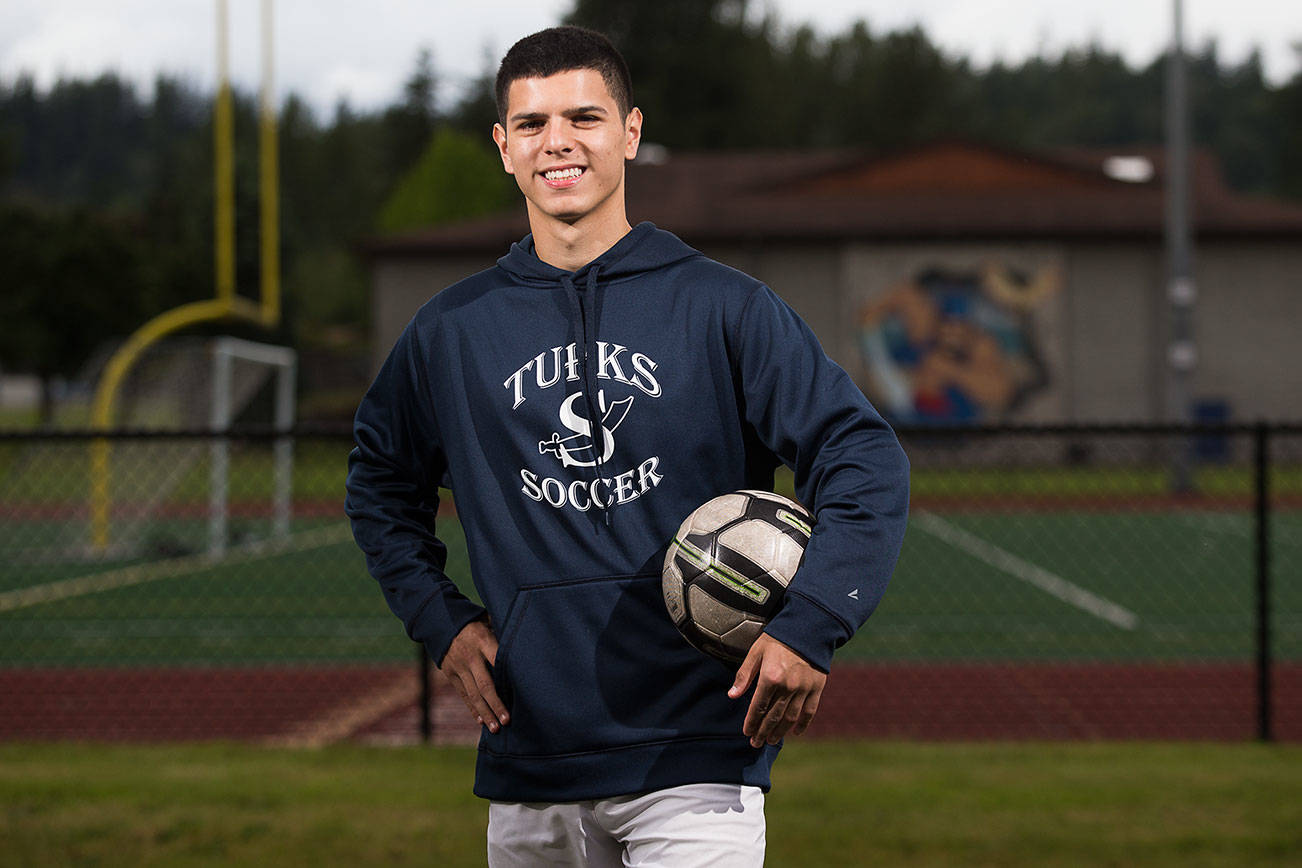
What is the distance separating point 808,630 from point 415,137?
9186 cm

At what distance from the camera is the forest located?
154 ft

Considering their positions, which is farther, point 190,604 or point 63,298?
point 63,298

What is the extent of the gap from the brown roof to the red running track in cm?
2249

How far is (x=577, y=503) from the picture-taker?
2.58m

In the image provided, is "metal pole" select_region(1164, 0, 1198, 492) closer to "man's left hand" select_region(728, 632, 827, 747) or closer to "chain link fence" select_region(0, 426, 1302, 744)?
"chain link fence" select_region(0, 426, 1302, 744)

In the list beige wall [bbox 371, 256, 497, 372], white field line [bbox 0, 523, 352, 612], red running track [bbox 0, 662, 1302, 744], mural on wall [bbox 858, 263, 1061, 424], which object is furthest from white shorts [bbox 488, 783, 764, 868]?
beige wall [bbox 371, 256, 497, 372]

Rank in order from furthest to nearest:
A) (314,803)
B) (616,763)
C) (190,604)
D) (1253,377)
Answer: (1253,377) < (190,604) < (314,803) < (616,763)

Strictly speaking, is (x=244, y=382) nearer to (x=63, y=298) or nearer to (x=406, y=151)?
(x=63, y=298)

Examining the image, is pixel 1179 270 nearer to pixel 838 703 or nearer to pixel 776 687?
pixel 838 703

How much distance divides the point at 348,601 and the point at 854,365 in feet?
68.9

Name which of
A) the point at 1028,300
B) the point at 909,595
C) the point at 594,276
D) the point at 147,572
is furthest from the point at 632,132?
the point at 1028,300

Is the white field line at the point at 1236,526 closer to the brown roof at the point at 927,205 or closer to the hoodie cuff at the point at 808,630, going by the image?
the brown roof at the point at 927,205

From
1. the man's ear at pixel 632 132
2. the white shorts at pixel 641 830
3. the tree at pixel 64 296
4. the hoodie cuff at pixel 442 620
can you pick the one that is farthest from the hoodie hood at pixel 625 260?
the tree at pixel 64 296

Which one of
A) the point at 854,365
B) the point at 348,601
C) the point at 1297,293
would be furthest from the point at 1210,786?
the point at 1297,293
